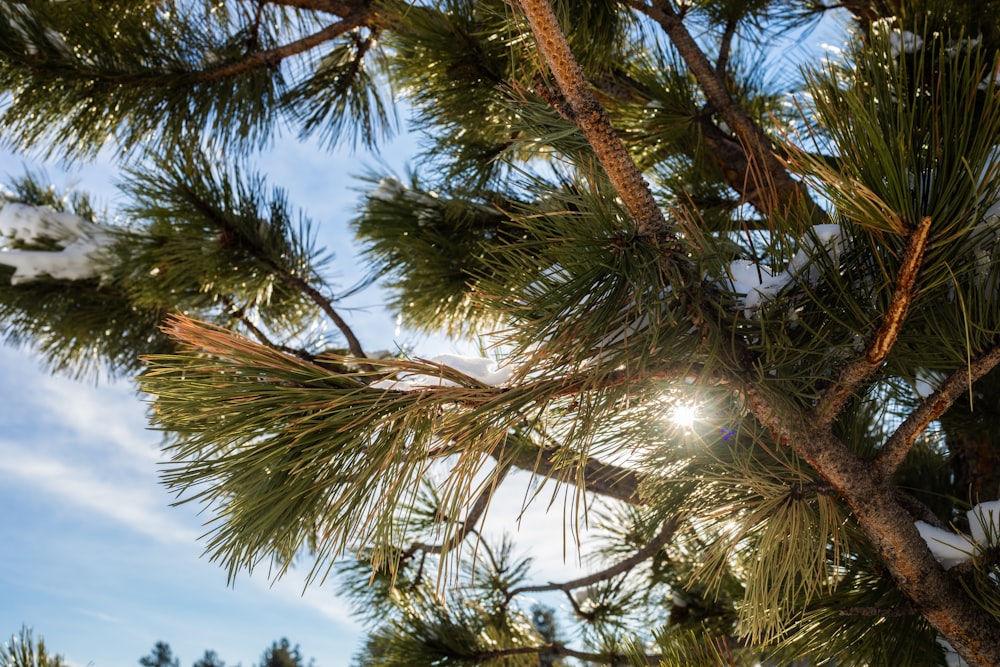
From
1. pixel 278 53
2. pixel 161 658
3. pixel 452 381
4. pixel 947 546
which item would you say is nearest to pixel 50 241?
pixel 278 53

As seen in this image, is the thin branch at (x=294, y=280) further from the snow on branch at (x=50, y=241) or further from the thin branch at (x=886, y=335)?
the thin branch at (x=886, y=335)

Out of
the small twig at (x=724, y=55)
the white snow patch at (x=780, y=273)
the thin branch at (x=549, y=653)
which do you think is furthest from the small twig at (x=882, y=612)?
the small twig at (x=724, y=55)

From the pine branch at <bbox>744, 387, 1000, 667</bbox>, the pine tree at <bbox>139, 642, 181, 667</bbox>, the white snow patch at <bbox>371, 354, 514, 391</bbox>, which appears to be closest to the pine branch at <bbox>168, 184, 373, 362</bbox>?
the white snow patch at <bbox>371, 354, 514, 391</bbox>

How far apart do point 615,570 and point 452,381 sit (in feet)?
2.82

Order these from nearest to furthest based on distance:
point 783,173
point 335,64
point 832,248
A: point 832,248
point 783,173
point 335,64

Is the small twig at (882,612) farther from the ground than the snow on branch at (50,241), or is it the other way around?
the snow on branch at (50,241)

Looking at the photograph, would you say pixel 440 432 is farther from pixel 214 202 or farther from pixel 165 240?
pixel 165 240

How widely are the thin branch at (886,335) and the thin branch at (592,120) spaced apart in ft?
0.48

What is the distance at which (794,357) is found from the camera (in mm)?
549

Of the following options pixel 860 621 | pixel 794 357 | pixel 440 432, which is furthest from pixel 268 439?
pixel 860 621

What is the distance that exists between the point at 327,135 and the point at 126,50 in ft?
1.46

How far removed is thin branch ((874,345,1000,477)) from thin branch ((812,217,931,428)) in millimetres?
59

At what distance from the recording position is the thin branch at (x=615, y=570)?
1181 millimetres

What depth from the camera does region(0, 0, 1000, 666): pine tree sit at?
49 cm
